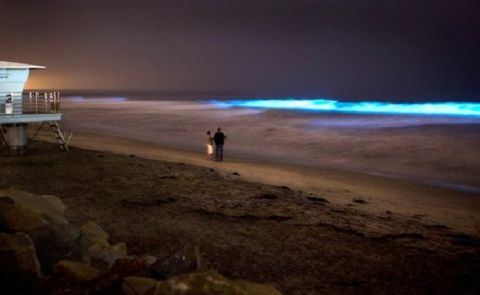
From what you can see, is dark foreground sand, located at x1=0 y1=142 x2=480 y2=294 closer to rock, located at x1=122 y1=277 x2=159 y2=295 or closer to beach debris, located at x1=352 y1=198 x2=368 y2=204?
beach debris, located at x1=352 y1=198 x2=368 y2=204

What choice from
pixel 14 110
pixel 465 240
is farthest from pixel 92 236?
pixel 14 110

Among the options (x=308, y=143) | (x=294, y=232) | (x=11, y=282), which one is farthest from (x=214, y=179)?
(x=308, y=143)

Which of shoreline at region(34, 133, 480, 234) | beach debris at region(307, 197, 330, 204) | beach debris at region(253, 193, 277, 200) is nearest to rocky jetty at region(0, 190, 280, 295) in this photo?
beach debris at region(253, 193, 277, 200)

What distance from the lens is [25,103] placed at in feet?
93.8

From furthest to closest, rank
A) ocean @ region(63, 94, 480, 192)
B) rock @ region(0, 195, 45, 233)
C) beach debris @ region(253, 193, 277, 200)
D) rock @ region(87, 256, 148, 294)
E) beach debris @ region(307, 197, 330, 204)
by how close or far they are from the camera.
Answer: ocean @ region(63, 94, 480, 192) < beach debris @ region(307, 197, 330, 204) < beach debris @ region(253, 193, 277, 200) < rock @ region(0, 195, 45, 233) < rock @ region(87, 256, 148, 294)

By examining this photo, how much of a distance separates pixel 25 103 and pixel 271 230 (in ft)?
69.0

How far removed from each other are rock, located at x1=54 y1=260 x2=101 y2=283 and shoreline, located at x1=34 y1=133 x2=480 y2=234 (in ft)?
35.8

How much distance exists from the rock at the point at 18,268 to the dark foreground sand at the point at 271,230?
12.5ft

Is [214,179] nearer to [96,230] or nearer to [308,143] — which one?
[96,230]

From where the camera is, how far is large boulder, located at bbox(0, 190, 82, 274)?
24.5 feet

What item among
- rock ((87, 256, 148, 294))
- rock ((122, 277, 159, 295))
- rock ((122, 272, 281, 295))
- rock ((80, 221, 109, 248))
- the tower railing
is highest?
the tower railing

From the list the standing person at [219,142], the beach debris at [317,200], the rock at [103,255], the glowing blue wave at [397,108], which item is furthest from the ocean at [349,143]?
the glowing blue wave at [397,108]

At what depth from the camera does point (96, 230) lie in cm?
1014

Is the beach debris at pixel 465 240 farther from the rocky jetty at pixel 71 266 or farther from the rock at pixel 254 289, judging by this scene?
the rock at pixel 254 289
